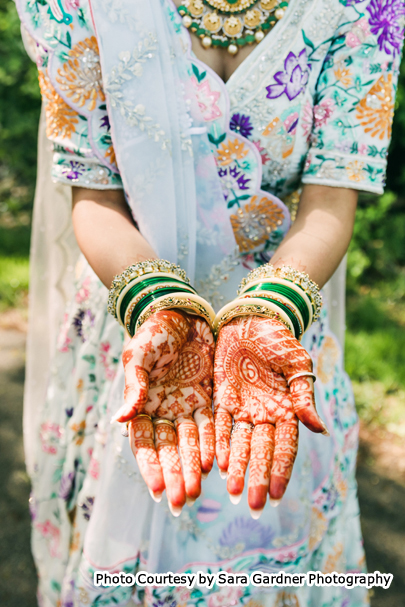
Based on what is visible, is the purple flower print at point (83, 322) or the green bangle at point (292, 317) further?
the purple flower print at point (83, 322)

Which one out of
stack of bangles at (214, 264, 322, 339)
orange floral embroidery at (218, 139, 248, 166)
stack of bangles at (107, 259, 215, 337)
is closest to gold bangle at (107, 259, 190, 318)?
stack of bangles at (107, 259, 215, 337)

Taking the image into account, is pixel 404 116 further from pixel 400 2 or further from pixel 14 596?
pixel 14 596

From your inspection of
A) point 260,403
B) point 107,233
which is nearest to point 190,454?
point 260,403

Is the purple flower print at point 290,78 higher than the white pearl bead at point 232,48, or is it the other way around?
the white pearl bead at point 232,48

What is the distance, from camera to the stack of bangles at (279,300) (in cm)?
81

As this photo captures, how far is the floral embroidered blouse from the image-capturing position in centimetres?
90

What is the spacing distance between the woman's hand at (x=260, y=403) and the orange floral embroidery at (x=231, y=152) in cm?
31

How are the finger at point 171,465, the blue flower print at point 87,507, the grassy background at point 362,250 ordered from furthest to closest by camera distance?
the grassy background at point 362,250 < the blue flower print at point 87,507 < the finger at point 171,465

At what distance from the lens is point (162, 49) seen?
0.89m

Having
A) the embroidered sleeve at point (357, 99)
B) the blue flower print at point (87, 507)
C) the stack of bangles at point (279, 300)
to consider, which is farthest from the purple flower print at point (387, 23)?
the blue flower print at point (87, 507)

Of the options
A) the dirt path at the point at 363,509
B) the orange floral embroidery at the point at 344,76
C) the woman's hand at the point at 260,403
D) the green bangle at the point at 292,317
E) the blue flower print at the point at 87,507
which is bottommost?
the dirt path at the point at 363,509

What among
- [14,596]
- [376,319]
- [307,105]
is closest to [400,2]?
[307,105]

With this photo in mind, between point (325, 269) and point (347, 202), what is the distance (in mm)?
140

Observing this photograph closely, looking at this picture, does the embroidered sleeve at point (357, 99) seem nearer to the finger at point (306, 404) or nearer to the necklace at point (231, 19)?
the necklace at point (231, 19)
